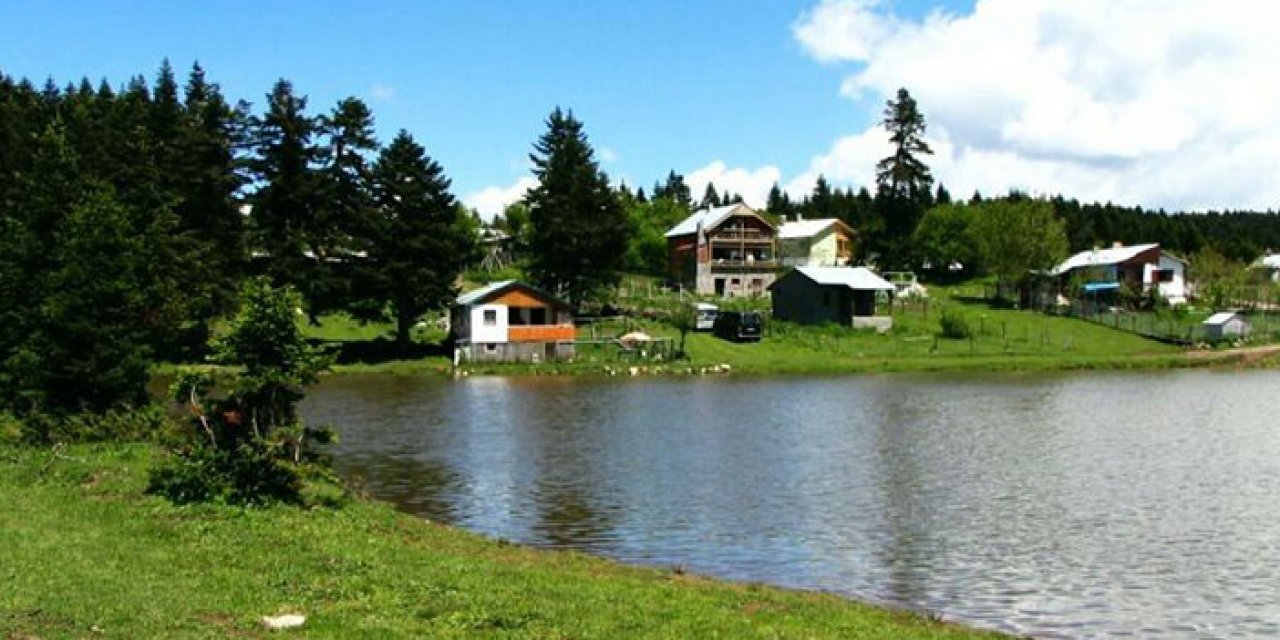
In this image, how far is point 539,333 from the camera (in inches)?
2697

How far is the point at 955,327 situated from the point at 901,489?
1997 inches

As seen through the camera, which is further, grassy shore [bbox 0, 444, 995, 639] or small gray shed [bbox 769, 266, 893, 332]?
small gray shed [bbox 769, 266, 893, 332]

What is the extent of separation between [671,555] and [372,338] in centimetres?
5580

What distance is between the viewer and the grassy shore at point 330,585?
1222 cm

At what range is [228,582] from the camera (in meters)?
13.8

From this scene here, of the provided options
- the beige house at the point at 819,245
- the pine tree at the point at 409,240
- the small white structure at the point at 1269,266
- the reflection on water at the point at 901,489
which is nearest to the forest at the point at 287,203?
the pine tree at the point at 409,240

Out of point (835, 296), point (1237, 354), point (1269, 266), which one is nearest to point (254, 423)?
point (835, 296)

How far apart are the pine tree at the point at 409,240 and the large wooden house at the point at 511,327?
203 cm

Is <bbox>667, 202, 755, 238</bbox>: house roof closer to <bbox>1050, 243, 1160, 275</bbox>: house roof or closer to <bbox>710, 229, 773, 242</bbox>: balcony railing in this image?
<bbox>710, 229, 773, 242</bbox>: balcony railing

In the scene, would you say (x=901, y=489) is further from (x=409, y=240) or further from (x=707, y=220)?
(x=707, y=220)

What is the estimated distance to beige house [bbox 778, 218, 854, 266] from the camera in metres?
112

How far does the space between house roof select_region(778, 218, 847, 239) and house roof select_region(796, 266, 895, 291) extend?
28240 mm

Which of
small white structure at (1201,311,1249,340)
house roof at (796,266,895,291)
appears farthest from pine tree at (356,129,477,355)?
small white structure at (1201,311,1249,340)

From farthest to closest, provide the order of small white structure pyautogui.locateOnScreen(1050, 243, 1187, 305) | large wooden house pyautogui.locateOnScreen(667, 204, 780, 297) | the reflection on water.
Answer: large wooden house pyautogui.locateOnScreen(667, 204, 780, 297) < small white structure pyautogui.locateOnScreen(1050, 243, 1187, 305) < the reflection on water
